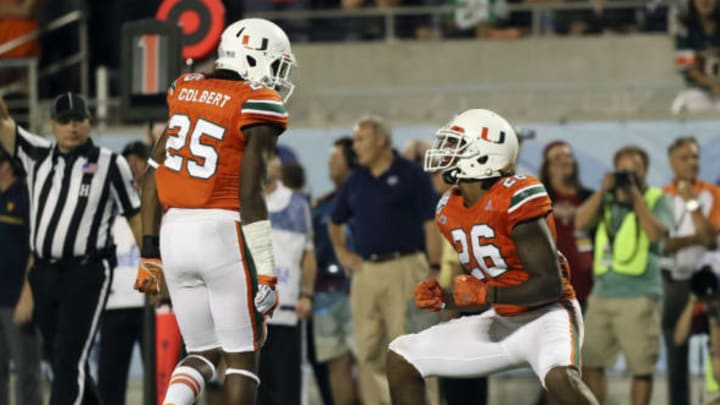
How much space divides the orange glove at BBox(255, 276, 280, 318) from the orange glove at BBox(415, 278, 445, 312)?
701mm

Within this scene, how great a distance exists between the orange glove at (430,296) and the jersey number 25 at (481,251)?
22 cm

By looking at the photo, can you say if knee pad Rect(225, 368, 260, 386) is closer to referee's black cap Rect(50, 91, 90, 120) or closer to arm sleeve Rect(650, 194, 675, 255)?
referee's black cap Rect(50, 91, 90, 120)

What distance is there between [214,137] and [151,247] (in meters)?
0.65

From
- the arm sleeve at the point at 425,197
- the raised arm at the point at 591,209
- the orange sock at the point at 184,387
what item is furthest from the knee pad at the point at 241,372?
A: the raised arm at the point at 591,209

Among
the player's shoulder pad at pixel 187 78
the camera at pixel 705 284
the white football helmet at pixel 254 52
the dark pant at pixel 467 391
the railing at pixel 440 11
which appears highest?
the white football helmet at pixel 254 52

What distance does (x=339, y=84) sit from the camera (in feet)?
51.6

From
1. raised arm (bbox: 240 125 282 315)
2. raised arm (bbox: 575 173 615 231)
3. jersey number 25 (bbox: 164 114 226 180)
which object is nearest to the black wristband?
jersey number 25 (bbox: 164 114 226 180)

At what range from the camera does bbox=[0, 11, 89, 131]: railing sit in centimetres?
1489

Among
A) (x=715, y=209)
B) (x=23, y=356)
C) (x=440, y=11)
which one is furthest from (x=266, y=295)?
(x=440, y=11)

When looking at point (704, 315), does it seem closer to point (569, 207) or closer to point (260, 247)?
point (569, 207)

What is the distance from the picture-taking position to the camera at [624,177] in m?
11.2

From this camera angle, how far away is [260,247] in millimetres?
7555

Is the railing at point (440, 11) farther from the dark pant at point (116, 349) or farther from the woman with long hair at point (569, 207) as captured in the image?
the dark pant at point (116, 349)

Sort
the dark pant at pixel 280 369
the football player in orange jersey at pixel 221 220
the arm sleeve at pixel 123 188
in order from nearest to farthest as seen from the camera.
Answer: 1. the football player in orange jersey at pixel 221 220
2. the arm sleeve at pixel 123 188
3. the dark pant at pixel 280 369
